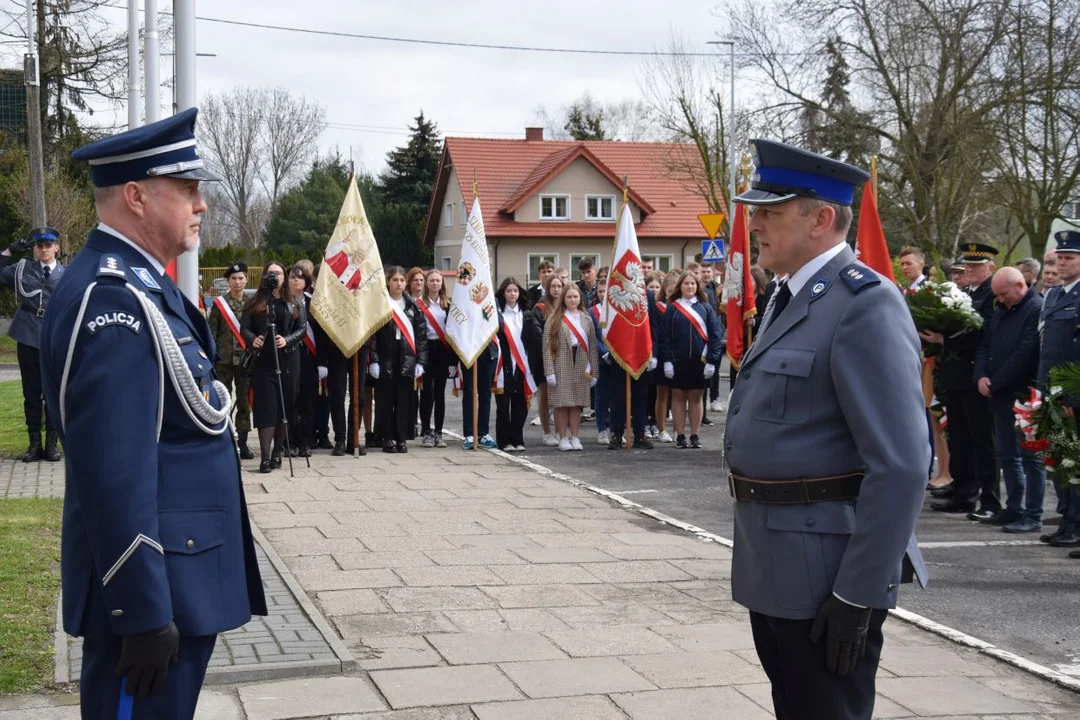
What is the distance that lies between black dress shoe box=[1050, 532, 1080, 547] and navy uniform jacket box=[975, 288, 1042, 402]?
3.97 ft

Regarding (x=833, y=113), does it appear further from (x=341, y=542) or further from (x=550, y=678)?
(x=550, y=678)

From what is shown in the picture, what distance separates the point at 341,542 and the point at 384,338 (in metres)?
5.45

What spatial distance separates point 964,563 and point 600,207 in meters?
51.0

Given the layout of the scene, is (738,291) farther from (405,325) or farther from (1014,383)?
(1014,383)

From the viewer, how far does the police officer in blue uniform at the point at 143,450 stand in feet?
10.0

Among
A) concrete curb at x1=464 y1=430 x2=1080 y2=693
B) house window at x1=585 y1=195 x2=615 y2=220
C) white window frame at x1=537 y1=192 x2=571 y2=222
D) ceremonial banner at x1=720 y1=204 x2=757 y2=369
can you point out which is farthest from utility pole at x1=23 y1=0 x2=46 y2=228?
house window at x1=585 y1=195 x2=615 y2=220

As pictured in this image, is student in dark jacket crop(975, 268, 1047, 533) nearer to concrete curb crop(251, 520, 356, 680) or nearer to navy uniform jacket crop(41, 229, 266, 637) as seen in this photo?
concrete curb crop(251, 520, 356, 680)

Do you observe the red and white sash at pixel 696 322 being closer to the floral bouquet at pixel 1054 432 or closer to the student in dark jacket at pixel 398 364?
the student in dark jacket at pixel 398 364

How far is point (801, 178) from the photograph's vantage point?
11.7ft

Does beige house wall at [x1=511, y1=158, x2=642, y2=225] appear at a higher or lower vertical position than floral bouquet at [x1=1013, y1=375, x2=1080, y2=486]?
higher

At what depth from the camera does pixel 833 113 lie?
110ft

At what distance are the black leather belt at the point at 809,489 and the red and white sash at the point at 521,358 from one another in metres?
11.3

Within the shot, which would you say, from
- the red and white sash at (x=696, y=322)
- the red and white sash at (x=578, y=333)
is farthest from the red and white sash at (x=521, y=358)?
the red and white sash at (x=696, y=322)

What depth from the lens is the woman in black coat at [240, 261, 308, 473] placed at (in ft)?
41.2
